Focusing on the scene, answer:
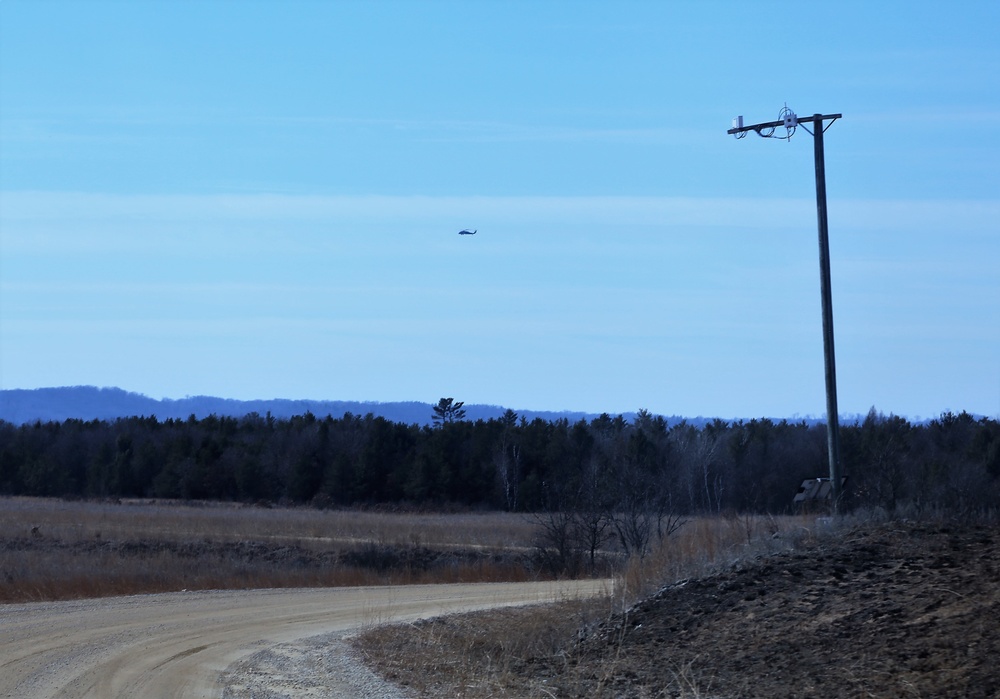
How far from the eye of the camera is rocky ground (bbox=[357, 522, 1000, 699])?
8609mm

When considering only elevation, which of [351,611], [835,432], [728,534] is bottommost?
[351,611]

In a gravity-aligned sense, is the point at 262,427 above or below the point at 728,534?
above

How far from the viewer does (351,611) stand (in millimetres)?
19609

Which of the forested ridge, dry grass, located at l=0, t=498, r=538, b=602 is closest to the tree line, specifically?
the forested ridge

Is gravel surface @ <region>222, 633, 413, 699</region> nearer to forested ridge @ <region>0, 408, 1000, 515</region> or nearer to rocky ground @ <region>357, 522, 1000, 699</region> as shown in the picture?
rocky ground @ <region>357, 522, 1000, 699</region>

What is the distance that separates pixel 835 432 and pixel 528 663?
265 inches

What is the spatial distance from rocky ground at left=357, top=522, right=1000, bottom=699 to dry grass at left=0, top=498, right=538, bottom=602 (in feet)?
40.4

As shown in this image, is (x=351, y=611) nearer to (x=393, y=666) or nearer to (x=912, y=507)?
(x=393, y=666)

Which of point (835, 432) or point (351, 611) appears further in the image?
point (351, 611)

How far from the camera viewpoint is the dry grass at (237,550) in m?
24.8

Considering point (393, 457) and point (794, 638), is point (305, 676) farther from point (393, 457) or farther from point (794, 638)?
point (393, 457)

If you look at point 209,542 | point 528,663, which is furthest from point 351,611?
point 209,542

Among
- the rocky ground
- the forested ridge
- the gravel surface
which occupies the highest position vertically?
the forested ridge

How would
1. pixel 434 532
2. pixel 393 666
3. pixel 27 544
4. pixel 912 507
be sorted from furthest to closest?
1. pixel 434 532
2. pixel 27 544
3. pixel 912 507
4. pixel 393 666
